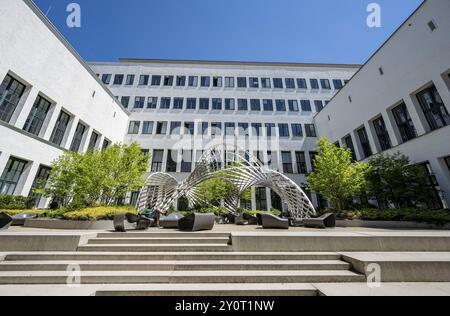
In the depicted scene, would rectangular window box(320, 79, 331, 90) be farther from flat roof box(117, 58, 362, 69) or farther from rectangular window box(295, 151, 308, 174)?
rectangular window box(295, 151, 308, 174)

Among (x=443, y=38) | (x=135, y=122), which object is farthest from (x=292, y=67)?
(x=135, y=122)

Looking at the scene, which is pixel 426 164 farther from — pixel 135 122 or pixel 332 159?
pixel 135 122

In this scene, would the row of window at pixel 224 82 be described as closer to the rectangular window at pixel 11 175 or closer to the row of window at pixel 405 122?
the row of window at pixel 405 122

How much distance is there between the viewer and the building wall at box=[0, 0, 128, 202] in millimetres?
13422

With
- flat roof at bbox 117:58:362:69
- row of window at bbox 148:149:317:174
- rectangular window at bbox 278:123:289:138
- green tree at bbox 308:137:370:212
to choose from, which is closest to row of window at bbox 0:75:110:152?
row of window at bbox 148:149:317:174

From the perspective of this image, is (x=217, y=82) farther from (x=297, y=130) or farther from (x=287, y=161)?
(x=287, y=161)

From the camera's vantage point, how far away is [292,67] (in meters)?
31.5

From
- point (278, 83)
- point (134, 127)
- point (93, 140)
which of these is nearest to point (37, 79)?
point (93, 140)

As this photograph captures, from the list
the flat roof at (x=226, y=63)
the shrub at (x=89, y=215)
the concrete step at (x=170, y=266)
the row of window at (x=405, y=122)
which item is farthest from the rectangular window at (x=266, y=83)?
the concrete step at (x=170, y=266)

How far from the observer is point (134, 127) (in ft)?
90.9

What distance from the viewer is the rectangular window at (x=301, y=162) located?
26406 mm

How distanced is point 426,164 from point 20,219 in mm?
28247

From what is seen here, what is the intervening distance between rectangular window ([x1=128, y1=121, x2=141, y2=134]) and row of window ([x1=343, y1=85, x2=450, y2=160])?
96.3ft
